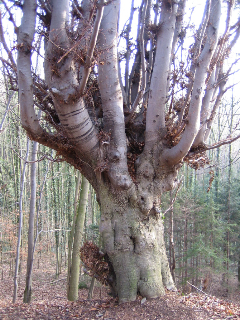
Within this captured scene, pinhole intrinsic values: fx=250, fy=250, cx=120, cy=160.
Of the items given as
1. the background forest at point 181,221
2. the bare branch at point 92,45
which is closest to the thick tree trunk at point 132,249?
the bare branch at point 92,45

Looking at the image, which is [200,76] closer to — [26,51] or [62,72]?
[62,72]

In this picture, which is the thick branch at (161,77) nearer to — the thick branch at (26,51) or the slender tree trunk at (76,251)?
the thick branch at (26,51)

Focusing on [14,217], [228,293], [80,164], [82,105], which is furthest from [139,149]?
[228,293]

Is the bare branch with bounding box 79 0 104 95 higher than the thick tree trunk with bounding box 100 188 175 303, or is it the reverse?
the bare branch with bounding box 79 0 104 95

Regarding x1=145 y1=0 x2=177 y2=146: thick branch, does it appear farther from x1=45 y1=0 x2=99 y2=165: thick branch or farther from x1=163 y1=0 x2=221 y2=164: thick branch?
x1=45 y1=0 x2=99 y2=165: thick branch

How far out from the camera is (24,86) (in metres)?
3.04

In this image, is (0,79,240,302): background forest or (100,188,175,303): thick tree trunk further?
(0,79,240,302): background forest

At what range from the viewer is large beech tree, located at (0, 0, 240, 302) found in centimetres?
300

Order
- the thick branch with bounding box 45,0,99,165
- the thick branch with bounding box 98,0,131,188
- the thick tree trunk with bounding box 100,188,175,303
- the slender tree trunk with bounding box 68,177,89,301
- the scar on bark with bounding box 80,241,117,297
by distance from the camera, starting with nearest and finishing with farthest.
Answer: the thick branch with bounding box 45,0,99,165 < the thick tree trunk with bounding box 100,188,175,303 < the scar on bark with bounding box 80,241,117,297 < the thick branch with bounding box 98,0,131,188 < the slender tree trunk with bounding box 68,177,89,301

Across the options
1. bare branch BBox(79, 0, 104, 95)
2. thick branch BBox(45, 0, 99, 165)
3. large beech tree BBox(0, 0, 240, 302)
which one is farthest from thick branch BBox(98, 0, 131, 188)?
bare branch BBox(79, 0, 104, 95)

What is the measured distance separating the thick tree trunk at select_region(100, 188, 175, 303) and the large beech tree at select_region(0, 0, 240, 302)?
0.04 ft

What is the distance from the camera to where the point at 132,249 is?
3256 mm

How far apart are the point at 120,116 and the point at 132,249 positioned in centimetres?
183

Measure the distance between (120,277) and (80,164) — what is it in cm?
167
